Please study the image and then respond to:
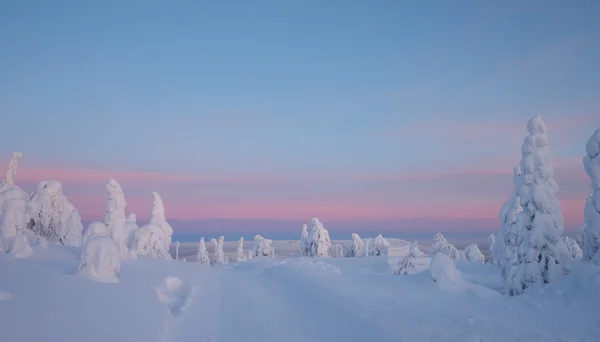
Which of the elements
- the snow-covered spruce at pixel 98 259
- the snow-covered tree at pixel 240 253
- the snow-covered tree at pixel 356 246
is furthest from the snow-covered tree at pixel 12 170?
the snow-covered tree at pixel 240 253

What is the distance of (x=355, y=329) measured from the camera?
12477 mm

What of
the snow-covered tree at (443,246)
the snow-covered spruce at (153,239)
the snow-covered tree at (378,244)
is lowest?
the snow-covered tree at (378,244)

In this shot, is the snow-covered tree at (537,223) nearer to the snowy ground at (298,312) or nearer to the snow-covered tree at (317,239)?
the snowy ground at (298,312)


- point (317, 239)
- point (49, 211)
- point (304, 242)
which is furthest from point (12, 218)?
point (304, 242)

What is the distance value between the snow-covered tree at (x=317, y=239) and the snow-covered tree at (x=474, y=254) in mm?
23982

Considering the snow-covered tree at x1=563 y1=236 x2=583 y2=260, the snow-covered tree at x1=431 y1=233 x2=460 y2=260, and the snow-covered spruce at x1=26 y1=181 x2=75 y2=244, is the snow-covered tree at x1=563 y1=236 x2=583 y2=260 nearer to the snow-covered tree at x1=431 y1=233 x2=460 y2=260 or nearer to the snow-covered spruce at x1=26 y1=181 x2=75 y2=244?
the snow-covered tree at x1=431 y1=233 x2=460 y2=260

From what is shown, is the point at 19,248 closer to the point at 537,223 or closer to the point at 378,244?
the point at 537,223

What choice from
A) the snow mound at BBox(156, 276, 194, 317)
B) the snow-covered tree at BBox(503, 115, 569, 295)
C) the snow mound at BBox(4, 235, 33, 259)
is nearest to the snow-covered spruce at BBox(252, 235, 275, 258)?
the snow mound at BBox(156, 276, 194, 317)

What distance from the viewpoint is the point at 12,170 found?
136 ft

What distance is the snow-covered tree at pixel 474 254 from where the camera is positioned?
203ft

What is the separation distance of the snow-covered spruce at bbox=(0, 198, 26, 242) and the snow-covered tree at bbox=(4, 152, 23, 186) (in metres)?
14.8

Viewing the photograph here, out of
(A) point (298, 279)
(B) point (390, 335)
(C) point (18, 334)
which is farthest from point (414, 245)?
(C) point (18, 334)

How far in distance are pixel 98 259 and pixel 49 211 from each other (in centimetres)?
3128

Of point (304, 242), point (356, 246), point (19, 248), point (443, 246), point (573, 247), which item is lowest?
point (356, 246)
